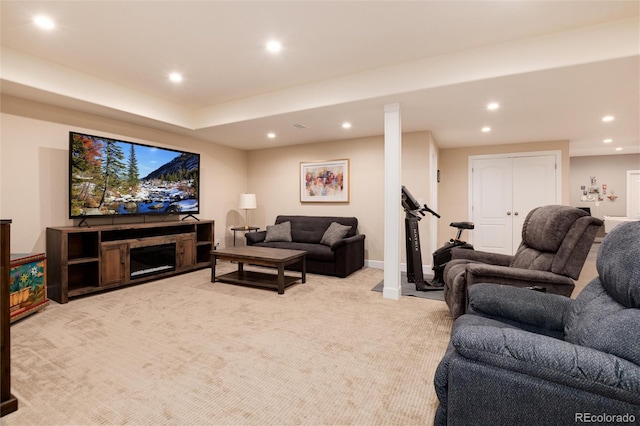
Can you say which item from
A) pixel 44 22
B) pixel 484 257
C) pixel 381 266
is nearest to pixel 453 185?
pixel 381 266

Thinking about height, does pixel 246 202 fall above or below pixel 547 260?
above

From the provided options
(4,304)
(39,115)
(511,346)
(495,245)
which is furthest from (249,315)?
(495,245)

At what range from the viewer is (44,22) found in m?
2.52

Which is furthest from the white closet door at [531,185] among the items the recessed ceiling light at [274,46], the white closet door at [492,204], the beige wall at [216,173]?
the recessed ceiling light at [274,46]

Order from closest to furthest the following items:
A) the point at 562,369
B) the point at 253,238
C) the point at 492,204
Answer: the point at 562,369, the point at 253,238, the point at 492,204

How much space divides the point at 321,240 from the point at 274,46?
3.16 meters

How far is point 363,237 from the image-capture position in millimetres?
5160

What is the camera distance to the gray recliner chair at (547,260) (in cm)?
224

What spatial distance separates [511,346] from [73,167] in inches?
181

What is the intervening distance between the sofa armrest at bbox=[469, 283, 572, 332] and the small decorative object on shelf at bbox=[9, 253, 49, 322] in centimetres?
381

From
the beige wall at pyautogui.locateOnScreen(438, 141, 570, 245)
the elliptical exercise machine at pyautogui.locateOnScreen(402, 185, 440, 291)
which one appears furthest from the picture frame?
the beige wall at pyautogui.locateOnScreen(438, 141, 570, 245)

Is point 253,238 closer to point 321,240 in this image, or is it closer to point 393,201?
point 321,240

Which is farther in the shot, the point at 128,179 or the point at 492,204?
the point at 492,204

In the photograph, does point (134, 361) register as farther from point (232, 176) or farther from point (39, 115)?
point (232, 176)
